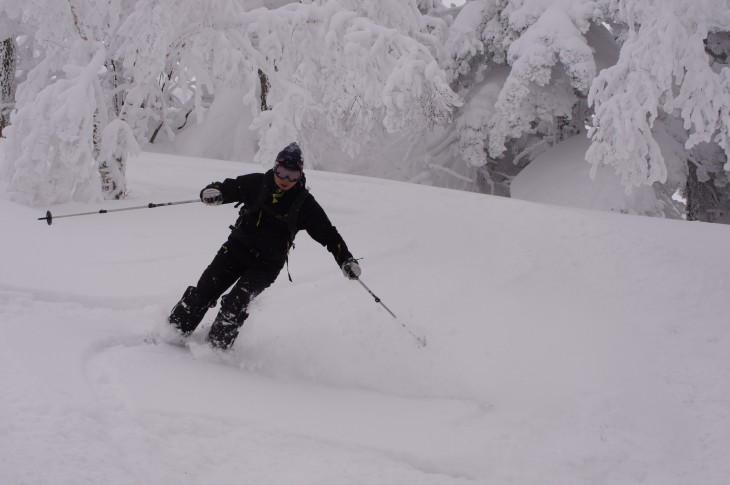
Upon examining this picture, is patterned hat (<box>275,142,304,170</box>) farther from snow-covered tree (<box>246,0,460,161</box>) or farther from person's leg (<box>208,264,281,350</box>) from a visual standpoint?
snow-covered tree (<box>246,0,460,161</box>)

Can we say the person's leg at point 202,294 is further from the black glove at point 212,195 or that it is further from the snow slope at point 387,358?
the black glove at point 212,195

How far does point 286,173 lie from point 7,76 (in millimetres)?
14997

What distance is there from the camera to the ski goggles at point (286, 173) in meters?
4.77

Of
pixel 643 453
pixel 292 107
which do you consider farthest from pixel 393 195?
pixel 643 453

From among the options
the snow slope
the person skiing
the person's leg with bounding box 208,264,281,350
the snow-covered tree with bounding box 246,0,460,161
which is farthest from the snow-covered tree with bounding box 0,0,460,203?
the person's leg with bounding box 208,264,281,350

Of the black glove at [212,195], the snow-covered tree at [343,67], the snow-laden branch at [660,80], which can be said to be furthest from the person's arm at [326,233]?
the snow-laden branch at [660,80]

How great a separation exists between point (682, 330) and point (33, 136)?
25.5ft

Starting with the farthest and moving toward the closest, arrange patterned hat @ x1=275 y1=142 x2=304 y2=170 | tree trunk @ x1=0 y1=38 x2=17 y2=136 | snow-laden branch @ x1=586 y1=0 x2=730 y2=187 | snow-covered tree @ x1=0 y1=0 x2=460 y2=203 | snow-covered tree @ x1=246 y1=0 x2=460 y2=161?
tree trunk @ x1=0 y1=38 x2=17 y2=136 < snow-laden branch @ x1=586 y1=0 x2=730 y2=187 < snow-covered tree @ x1=246 y1=0 x2=460 y2=161 < snow-covered tree @ x1=0 y1=0 x2=460 y2=203 < patterned hat @ x1=275 y1=142 x2=304 y2=170

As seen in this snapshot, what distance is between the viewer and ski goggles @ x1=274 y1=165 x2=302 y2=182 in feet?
15.6

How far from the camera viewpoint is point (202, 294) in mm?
4926

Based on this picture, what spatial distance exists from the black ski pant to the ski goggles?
653mm

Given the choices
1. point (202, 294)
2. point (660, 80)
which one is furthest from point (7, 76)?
point (660, 80)

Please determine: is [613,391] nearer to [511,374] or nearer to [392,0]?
[511,374]

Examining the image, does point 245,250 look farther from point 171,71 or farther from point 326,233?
point 171,71
